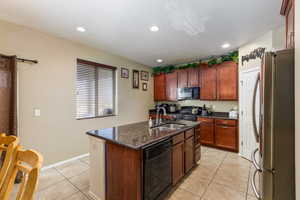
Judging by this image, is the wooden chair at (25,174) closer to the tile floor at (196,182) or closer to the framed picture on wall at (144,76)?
the tile floor at (196,182)

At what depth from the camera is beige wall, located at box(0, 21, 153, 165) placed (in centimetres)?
254

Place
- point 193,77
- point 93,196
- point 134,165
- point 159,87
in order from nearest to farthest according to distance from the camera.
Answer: point 134,165 → point 93,196 → point 193,77 → point 159,87

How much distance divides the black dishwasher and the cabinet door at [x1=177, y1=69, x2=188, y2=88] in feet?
10.3

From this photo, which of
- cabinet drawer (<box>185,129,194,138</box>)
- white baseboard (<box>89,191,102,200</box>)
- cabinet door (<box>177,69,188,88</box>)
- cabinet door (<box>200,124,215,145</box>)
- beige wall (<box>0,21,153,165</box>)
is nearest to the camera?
white baseboard (<box>89,191,102,200</box>)

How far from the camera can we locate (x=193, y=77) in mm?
4566

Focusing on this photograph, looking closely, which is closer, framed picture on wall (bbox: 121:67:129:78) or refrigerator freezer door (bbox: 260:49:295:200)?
refrigerator freezer door (bbox: 260:49:295:200)

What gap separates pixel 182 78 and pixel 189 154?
2.86m

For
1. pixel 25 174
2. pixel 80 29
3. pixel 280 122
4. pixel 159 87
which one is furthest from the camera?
pixel 159 87

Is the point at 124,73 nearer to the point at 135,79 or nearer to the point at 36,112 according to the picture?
the point at 135,79

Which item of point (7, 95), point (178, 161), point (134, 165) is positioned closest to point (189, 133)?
point (178, 161)

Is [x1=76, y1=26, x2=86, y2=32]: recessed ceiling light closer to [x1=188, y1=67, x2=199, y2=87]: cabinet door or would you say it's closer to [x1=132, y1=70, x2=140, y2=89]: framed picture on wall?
[x1=132, y1=70, x2=140, y2=89]: framed picture on wall

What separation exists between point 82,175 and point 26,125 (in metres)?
1.33

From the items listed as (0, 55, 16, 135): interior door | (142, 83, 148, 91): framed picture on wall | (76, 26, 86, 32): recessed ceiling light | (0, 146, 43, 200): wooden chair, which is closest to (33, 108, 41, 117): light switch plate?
(0, 55, 16, 135): interior door

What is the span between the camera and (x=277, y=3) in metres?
1.93
